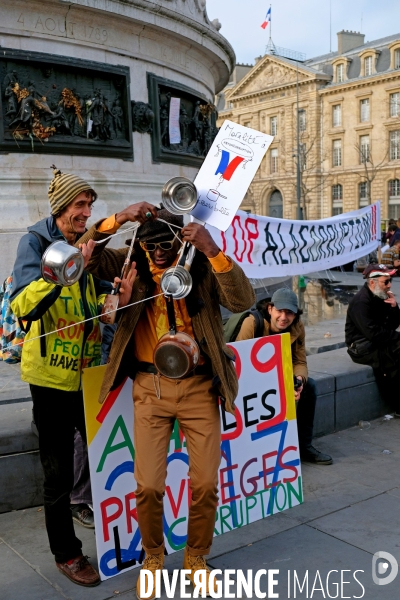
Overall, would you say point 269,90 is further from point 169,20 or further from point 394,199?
point 169,20

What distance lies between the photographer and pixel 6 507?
389 cm

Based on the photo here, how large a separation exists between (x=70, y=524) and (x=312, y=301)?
9.78m

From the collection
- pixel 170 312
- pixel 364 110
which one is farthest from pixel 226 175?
pixel 364 110

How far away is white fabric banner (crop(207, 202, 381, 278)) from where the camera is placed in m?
6.41

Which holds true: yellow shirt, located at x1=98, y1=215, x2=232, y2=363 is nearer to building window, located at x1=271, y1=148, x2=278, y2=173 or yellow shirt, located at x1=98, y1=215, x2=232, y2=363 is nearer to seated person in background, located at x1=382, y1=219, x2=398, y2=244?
seated person in background, located at x1=382, y1=219, x2=398, y2=244

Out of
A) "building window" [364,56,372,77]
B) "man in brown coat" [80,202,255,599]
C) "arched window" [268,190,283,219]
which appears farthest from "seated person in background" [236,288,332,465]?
"arched window" [268,190,283,219]

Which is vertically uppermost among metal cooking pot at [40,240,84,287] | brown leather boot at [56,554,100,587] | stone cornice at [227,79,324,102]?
stone cornice at [227,79,324,102]

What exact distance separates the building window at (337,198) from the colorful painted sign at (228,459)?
61.6 metres

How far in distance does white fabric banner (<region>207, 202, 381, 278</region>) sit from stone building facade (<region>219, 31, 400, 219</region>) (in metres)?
49.5

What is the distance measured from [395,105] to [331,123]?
7.19 m

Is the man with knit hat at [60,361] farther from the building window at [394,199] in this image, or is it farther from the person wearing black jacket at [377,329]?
the building window at [394,199]

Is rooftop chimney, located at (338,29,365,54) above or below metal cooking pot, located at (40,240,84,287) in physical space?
above

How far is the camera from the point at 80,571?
10.4ft

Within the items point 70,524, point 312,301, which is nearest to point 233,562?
point 70,524
